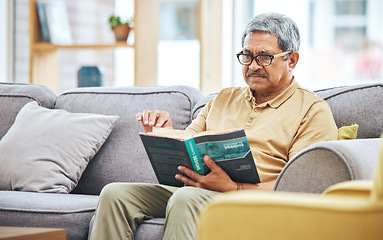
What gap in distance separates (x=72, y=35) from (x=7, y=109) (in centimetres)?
178

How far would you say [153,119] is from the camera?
2.11 meters

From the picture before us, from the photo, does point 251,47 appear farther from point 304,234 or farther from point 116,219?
point 304,234

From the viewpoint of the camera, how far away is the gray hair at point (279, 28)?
2.00 m

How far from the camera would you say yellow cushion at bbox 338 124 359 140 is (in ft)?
6.07

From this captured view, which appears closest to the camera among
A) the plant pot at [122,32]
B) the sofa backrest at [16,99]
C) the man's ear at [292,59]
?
the man's ear at [292,59]

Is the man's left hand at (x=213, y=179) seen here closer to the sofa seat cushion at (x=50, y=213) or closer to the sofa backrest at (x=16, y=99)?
the sofa seat cushion at (x=50, y=213)

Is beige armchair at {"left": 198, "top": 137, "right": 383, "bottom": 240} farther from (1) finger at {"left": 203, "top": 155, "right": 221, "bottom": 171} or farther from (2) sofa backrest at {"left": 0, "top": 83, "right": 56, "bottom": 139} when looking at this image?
(2) sofa backrest at {"left": 0, "top": 83, "right": 56, "bottom": 139}

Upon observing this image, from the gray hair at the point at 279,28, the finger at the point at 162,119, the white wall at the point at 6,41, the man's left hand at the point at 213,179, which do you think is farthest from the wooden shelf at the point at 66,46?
the man's left hand at the point at 213,179

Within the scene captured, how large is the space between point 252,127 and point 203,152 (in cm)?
39

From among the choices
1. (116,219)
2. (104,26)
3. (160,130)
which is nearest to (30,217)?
(116,219)

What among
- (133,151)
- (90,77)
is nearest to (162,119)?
(133,151)

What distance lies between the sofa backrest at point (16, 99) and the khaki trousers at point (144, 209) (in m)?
1.02

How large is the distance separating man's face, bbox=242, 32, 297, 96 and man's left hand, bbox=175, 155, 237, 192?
474mm

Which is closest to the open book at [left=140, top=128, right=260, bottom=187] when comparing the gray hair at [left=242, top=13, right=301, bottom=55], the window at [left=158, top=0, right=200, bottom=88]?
the gray hair at [left=242, top=13, right=301, bottom=55]
